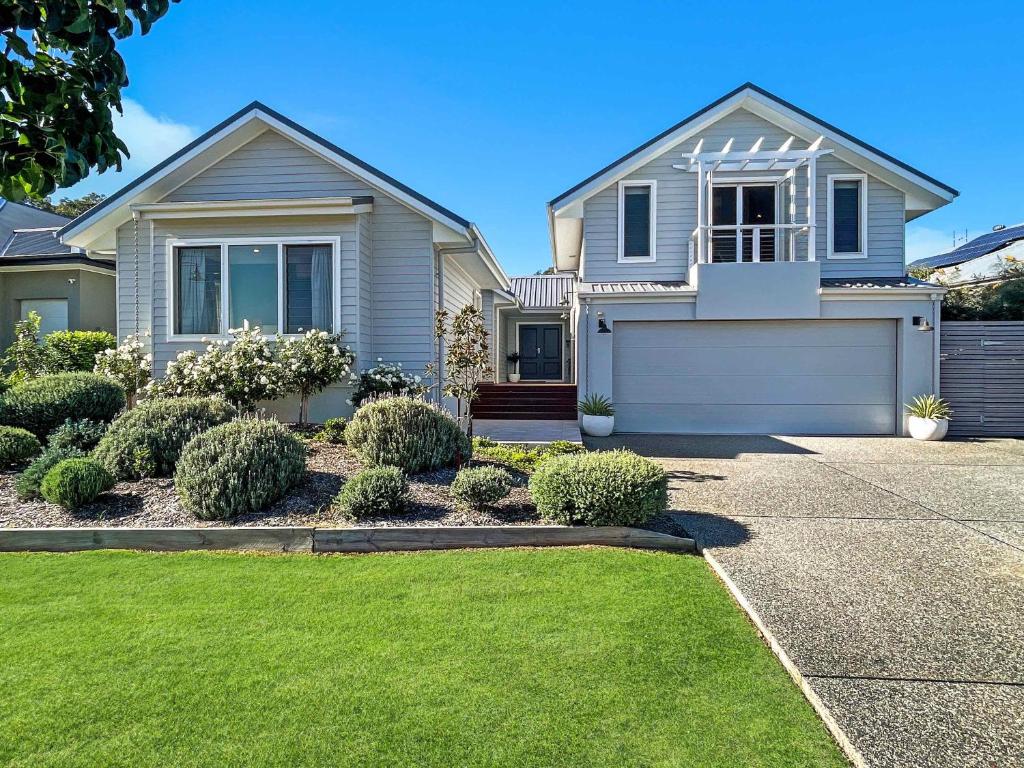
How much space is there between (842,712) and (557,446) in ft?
20.2

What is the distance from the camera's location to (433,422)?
22.5 ft

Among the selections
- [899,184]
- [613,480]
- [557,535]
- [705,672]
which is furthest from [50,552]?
[899,184]

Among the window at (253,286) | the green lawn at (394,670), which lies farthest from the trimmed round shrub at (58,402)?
the green lawn at (394,670)

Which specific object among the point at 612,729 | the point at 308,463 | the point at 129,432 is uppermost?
the point at 129,432

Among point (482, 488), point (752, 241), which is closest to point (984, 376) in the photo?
point (752, 241)

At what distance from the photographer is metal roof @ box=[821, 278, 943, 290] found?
11.6 metres

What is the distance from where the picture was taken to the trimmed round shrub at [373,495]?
5184mm

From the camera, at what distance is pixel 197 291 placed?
34.7ft

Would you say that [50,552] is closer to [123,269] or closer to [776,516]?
[776,516]

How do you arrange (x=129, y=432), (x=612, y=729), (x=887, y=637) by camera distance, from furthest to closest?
(x=129, y=432), (x=887, y=637), (x=612, y=729)

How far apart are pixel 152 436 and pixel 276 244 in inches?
200

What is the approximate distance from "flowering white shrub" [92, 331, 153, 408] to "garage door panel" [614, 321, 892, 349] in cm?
905

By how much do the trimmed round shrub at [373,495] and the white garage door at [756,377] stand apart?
7.58 meters

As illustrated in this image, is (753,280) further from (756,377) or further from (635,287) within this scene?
(635,287)
